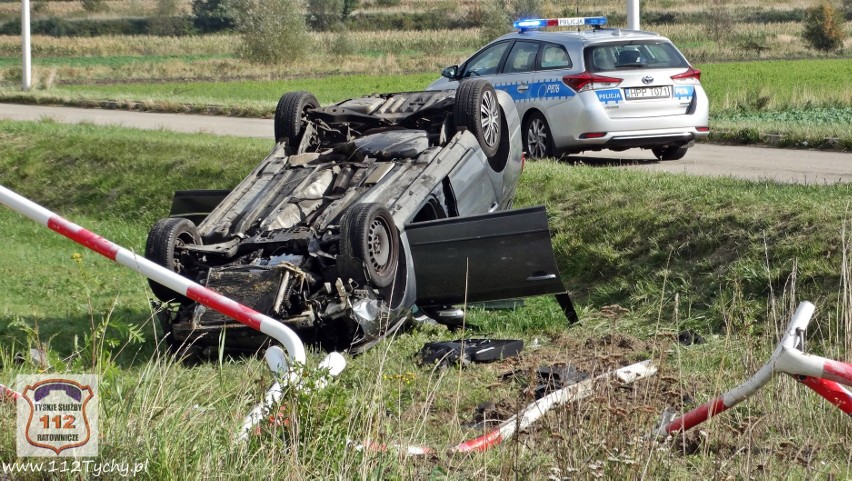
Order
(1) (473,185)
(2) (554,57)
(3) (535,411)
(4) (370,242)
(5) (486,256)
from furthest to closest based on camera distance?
(2) (554,57)
(1) (473,185)
(5) (486,256)
(4) (370,242)
(3) (535,411)

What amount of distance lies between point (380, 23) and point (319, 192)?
244ft

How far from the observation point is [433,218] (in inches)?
329

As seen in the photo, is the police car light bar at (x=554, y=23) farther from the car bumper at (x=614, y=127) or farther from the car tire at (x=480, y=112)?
the car tire at (x=480, y=112)

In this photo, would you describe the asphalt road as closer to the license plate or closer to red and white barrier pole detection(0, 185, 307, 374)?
the license plate

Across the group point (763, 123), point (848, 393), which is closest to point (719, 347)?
point (848, 393)

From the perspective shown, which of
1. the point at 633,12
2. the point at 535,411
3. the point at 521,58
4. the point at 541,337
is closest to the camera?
the point at 535,411

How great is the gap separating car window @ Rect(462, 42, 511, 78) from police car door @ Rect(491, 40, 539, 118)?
0.22 metres

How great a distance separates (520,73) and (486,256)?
→ 7.63 meters

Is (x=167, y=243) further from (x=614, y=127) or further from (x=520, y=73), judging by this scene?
(x=520, y=73)

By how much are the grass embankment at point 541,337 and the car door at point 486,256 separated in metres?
0.44

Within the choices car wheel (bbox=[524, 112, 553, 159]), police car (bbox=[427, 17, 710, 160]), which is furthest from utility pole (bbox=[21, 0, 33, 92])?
car wheel (bbox=[524, 112, 553, 159])

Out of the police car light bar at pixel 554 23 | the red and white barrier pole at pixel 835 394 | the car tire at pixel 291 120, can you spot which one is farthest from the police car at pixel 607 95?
the red and white barrier pole at pixel 835 394

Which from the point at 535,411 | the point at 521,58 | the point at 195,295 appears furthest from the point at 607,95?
the point at 195,295

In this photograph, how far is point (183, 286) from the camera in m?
5.28
